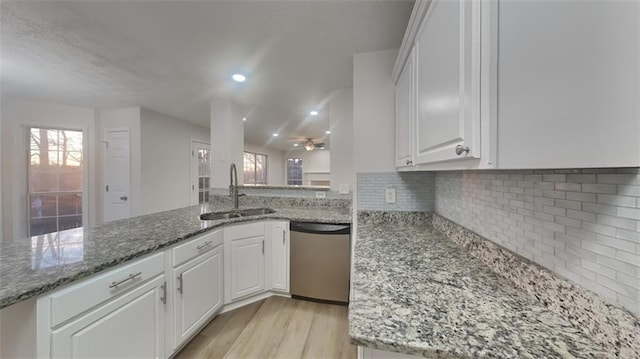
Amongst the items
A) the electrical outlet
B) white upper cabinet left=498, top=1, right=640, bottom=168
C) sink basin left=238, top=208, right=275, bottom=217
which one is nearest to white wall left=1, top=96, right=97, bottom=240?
sink basin left=238, top=208, right=275, bottom=217

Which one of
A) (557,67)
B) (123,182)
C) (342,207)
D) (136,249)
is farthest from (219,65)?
(123,182)

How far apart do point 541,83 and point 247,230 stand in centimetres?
213

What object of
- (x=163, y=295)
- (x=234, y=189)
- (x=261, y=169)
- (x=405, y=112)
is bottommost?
(x=163, y=295)

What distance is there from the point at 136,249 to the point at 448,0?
1758 millimetres

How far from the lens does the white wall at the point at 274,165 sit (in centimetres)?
789

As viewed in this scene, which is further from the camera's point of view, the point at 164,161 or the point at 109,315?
the point at 164,161

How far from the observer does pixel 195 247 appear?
65.6 inches

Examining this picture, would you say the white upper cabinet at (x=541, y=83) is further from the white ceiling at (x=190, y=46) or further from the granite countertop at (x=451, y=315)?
the white ceiling at (x=190, y=46)

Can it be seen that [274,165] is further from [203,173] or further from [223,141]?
[223,141]

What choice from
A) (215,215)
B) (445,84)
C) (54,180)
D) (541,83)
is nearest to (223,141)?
(215,215)

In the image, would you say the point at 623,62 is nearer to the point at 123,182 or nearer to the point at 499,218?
the point at 499,218

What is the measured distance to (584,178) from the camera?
0.60 metres

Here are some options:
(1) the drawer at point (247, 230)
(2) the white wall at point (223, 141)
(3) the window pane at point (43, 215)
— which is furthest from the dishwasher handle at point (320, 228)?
(3) the window pane at point (43, 215)

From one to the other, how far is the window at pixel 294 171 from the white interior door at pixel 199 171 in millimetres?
4656
